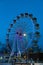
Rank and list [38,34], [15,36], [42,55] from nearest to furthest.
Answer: [38,34] → [15,36] → [42,55]

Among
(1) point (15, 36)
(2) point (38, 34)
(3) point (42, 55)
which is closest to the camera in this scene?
(2) point (38, 34)

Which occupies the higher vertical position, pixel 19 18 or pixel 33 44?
pixel 19 18

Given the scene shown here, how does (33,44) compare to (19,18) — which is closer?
(33,44)

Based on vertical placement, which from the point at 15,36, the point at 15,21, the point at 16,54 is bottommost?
the point at 16,54

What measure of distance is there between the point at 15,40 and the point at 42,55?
1835 cm

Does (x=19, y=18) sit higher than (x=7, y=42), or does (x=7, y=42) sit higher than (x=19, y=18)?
(x=19, y=18)

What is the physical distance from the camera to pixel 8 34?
34.0 metres

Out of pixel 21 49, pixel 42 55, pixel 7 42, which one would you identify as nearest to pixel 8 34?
pixel 7 42

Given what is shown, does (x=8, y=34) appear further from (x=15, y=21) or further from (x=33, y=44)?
(x=33, y=44)

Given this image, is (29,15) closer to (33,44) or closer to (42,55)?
(33,44)

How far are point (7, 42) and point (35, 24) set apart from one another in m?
5.26

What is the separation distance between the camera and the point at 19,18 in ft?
111

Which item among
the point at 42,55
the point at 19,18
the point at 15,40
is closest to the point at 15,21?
the point at 19,18

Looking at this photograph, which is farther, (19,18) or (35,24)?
(19,18)
